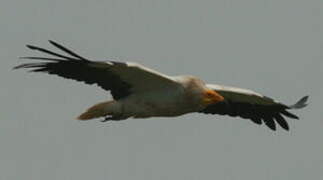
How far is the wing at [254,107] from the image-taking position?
62.1 ft

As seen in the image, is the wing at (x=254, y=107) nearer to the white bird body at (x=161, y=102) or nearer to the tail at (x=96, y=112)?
the white bird body at (x=161, y=102)

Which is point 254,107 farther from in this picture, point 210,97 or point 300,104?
point 210,97

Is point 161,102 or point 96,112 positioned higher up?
point 161,102

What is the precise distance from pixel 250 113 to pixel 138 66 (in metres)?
3.61

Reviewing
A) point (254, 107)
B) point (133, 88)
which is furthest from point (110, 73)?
point (254, 107)

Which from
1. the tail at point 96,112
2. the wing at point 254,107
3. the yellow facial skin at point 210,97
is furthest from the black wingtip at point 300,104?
the tail at point 96,112

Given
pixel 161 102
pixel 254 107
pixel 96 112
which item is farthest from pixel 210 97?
pixel 254 107

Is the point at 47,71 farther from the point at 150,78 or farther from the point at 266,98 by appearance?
the point at 266,98

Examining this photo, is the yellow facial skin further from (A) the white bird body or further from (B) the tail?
(B) the tail

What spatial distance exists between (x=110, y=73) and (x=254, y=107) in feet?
11.3

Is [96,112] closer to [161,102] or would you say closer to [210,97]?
[161,102]

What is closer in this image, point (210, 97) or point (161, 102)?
point (161, 102)

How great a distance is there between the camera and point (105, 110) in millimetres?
17281

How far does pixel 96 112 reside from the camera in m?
17.3
